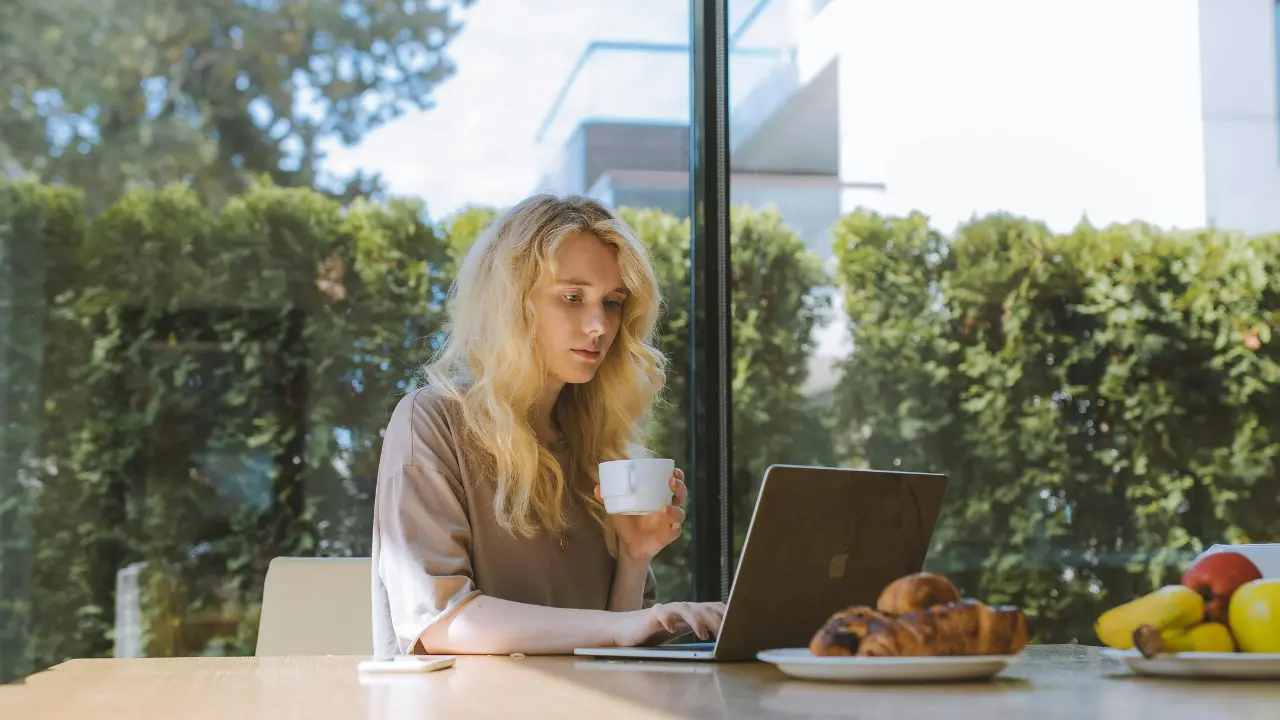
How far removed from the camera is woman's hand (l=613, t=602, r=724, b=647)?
155cm

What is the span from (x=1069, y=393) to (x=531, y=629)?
3024 mm

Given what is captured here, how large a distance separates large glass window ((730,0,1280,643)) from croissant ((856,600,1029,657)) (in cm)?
299

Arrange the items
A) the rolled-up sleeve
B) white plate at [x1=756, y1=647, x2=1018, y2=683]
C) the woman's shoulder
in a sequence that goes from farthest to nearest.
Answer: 1. the woman's shoulder
2. the rolled-up sleeve
3. white plate at [x1=756, y1=647, x2=1018, y2=683]

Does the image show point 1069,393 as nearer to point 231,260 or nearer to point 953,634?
point 231,260

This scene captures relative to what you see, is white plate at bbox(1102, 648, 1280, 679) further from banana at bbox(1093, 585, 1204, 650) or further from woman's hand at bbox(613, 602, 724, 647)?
woman's hand at bbox(613, 602, 724, 647)

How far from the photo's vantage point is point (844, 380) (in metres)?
4.21

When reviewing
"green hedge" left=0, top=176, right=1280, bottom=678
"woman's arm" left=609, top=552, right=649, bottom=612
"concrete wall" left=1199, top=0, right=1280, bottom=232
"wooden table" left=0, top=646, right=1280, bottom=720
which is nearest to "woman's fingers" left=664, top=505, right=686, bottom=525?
"woman's arm" left=609, top=552, right=649, bottom=612

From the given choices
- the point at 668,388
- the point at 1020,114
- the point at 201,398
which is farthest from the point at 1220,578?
the point at 1020,114

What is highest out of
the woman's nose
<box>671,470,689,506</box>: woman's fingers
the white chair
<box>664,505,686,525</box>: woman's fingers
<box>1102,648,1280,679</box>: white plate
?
the woman's nose

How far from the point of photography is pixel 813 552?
138 centimetres

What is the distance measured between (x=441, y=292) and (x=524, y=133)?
1.79ft

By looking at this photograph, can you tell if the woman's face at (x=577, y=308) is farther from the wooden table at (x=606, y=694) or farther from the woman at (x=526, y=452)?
the wooden table at (x=606, y=694)

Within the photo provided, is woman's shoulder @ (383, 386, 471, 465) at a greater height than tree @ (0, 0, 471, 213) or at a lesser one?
lesser

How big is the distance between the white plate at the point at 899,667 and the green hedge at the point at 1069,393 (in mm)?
3081
